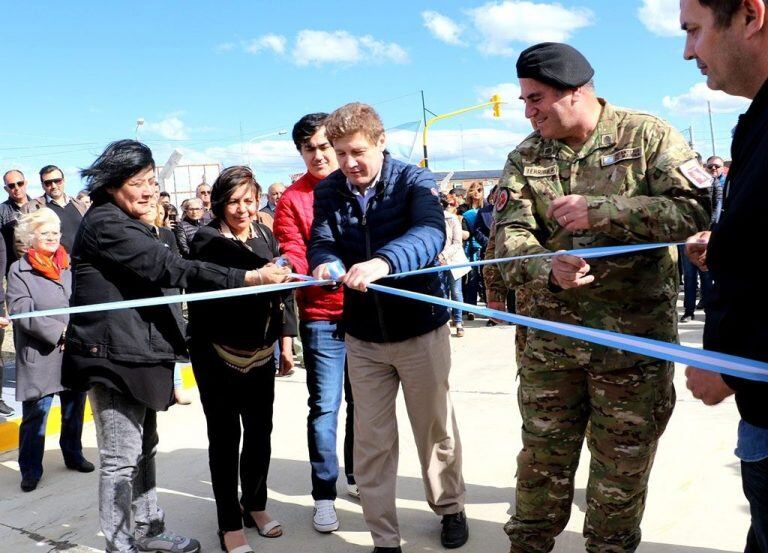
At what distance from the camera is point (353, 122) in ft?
9.68

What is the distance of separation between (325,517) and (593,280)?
194 cm

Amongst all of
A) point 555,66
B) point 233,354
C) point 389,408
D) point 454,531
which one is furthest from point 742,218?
point 233,354

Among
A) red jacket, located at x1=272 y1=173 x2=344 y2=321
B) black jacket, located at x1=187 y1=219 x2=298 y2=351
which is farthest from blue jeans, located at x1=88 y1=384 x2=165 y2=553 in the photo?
red jacket, located at x1=272 y1=173 x2=344 y2=321

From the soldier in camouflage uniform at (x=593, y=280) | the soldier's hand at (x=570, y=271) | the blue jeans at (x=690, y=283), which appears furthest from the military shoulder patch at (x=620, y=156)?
the blue jeans at (x=690, y=283)

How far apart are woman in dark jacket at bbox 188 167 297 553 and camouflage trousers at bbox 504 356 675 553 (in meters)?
1.33

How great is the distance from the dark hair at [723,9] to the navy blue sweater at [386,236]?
158 centimetres

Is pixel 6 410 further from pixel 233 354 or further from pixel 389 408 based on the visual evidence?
pixel 389 408

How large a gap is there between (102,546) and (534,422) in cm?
236

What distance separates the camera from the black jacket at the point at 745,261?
1.41 meters

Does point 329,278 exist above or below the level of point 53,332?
above

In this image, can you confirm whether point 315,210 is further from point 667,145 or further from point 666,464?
point 666,464

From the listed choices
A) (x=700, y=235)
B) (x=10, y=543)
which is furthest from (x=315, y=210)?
(x=10, y=543)

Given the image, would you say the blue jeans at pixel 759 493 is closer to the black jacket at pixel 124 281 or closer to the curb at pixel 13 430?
the black jacket at pixel 124 281

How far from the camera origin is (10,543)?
11.9 feet
